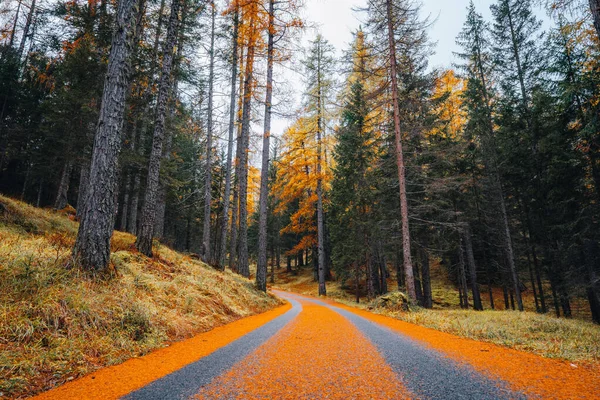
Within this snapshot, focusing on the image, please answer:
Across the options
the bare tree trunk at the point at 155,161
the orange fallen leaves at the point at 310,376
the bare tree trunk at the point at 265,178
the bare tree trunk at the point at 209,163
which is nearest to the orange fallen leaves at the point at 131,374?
the orange fallen leaves at the point at 310,376

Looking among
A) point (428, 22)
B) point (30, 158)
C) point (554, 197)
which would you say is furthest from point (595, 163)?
point (30, 158)

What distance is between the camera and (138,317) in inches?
140

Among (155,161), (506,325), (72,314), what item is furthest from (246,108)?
(506,325)

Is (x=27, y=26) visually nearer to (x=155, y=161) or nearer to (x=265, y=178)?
(x=155, y=161)

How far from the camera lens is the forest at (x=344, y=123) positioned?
979cm

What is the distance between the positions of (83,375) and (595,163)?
17880mm

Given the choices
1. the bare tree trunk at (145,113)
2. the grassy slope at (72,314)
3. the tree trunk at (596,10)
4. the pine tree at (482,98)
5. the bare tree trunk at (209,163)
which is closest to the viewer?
the grassy slope at (72,314)

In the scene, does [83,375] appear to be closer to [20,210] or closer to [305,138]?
[20,210]

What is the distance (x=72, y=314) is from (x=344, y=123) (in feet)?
70.0

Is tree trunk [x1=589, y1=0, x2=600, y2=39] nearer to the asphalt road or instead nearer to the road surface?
the road surface

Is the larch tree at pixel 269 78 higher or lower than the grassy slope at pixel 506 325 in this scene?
higher

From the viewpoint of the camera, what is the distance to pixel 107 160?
15.8 ft

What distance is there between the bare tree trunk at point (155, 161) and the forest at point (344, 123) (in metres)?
0.06

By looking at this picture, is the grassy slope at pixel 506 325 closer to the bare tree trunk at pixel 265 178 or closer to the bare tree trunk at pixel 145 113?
the bare tree trunk at pixel 265 178
